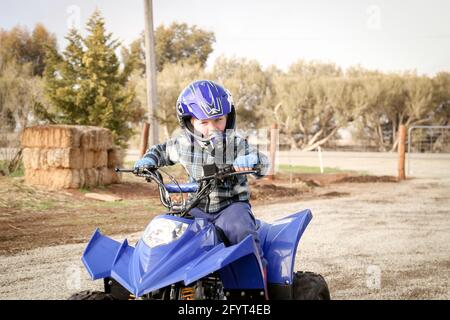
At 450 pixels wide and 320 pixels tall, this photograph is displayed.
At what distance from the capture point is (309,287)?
131 inches

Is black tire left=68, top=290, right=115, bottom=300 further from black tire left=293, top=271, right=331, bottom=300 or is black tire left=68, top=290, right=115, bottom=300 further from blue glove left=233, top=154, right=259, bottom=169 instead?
black tire left=293, top=271, right=331, bottom=300

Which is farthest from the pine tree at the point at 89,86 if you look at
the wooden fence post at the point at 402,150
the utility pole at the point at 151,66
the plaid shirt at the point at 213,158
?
the plaid shirt at the point at 213,158

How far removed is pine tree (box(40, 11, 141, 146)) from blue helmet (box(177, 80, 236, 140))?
9.48 metres

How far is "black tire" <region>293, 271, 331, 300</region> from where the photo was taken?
10.8ft

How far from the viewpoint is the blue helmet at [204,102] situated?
3.22m

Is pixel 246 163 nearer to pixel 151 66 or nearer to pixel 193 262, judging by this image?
pixel 193 262

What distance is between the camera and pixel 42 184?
10086mm

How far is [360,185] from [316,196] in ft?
8.41

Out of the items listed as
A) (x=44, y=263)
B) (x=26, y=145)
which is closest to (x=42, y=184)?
(x=26, y=145)

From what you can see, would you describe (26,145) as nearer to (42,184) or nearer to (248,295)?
(42,184)

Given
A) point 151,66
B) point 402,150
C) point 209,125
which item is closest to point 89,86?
point 151,66

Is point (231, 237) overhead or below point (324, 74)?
below

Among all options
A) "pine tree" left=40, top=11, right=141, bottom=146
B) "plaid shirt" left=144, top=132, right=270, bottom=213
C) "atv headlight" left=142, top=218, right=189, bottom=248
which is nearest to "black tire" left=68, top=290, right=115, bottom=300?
"atv headlight" left=142, top=218, right=189, bottom=248

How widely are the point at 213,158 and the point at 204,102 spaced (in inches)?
13.6
